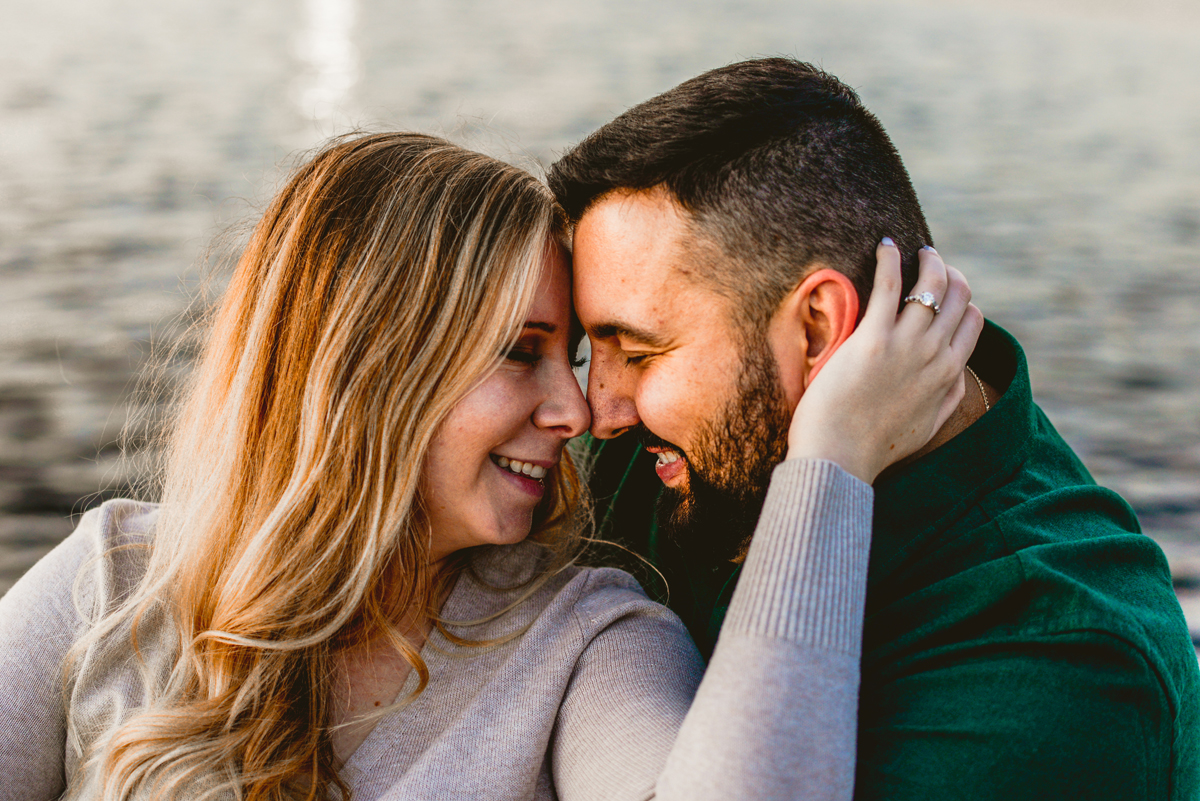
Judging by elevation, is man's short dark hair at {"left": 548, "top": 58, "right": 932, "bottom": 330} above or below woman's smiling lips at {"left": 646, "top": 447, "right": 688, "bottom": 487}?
above

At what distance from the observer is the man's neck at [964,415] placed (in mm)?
1693

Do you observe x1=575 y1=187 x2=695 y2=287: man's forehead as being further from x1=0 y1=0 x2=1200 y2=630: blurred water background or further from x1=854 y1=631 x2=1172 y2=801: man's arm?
x1=854 y1=631 x2=1172 y2=801: man's arm

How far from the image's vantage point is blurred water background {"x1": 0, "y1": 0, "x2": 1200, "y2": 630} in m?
4.80

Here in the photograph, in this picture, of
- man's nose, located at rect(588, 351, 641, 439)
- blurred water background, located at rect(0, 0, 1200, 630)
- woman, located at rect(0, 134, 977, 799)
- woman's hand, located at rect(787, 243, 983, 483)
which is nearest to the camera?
woman's hand, located at rect(787, 243, 983, 483)

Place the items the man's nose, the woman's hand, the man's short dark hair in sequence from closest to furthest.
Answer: the woman's hand, the man's short dark hair, the man's nose

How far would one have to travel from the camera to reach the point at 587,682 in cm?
172

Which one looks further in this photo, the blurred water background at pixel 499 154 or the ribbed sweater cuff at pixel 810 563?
the blurred water background at pixel 499 154

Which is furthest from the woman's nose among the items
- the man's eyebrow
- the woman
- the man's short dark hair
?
the man's short dark hair

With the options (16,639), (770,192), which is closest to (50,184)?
(16,639)

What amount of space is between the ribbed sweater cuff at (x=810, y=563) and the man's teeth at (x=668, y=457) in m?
0.55

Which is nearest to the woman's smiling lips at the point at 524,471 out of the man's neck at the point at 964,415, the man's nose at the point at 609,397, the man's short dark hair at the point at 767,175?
the man's nose at the point at 609,397

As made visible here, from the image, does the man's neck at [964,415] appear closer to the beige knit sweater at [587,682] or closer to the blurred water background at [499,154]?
the beige knit sweater at [587,682]

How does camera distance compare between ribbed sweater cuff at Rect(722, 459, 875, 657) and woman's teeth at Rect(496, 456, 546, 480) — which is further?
woman's teeth at Rect(496, 456, 546, 480)

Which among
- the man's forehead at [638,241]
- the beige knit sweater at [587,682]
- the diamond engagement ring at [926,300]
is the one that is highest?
the man's forehead at [638,241]
